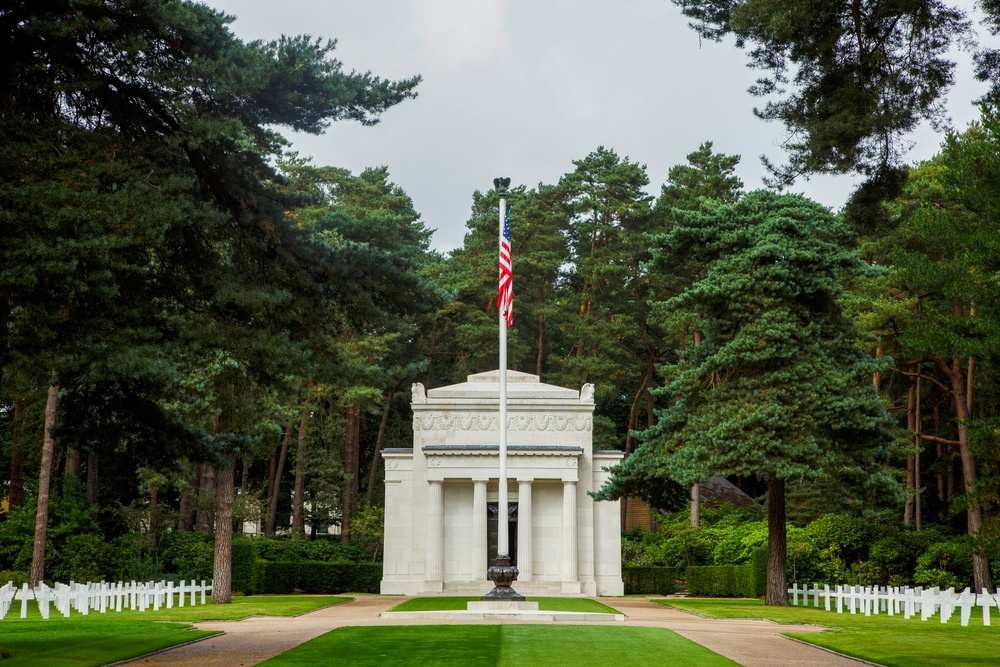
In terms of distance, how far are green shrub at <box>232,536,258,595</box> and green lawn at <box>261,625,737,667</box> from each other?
19851 millimetres

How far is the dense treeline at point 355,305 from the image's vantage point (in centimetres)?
1444

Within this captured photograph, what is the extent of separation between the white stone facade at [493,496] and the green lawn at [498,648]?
71.3ft

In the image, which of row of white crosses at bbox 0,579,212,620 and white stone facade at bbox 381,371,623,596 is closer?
row of white crosses at bbox 0,579,212,620

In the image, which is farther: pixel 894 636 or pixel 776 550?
pixel 776 550

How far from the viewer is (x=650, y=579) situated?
45344 mm

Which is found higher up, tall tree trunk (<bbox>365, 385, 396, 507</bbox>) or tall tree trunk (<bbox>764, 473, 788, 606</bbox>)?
tall tree trunk (<bbox>365, 385, 396, 507</bbox>)

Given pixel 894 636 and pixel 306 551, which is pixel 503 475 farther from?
pixel 306 551

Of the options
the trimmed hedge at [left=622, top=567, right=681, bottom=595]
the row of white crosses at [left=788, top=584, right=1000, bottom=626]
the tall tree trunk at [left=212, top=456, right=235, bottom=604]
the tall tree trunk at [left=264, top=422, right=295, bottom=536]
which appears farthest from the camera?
the tall tree trunk at [left=264, top=422, right=295, bottom=536]

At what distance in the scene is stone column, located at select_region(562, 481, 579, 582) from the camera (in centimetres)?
4378

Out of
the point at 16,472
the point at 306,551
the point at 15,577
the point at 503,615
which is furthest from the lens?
the point at 306,551

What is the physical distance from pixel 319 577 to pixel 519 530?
8849 millimetres

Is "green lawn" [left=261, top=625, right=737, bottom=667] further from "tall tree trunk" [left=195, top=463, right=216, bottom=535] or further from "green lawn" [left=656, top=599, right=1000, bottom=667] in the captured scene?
"tall tree trunk" [left=195, top=463, right=216, bottom=535]

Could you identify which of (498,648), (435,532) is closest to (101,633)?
(498,648)

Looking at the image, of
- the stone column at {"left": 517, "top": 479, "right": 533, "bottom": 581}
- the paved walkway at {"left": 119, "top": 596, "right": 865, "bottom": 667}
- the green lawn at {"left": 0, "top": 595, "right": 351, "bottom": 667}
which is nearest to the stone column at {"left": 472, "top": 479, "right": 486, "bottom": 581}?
the stone column at {"left": 517, "top": 479, "right": 533, "bottom": 581}
